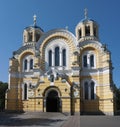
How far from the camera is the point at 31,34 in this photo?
145ft

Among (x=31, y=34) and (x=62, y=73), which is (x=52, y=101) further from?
(x=31, y=34)

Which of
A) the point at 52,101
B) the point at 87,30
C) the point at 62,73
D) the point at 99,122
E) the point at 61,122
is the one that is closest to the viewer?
the point at 99,122

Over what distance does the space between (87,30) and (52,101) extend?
1342 centimetres

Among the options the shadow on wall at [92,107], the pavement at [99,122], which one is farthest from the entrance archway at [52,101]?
the pavement at [99,122]

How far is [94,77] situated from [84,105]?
4612mm

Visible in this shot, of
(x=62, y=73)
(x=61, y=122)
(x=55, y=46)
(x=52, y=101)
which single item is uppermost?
(x=55, y=46)

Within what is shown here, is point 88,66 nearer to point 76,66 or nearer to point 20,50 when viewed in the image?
point 76,66

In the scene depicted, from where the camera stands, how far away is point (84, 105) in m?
37.8

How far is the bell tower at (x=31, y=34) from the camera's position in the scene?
43.5 meters

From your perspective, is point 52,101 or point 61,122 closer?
point 61,122

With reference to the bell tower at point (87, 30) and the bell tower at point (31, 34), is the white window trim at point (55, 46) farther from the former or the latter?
the bell tower at point (31, 34)

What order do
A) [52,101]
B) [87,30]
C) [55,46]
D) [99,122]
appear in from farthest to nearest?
[87,30]
[55,46]
[52,101]
[99,122]

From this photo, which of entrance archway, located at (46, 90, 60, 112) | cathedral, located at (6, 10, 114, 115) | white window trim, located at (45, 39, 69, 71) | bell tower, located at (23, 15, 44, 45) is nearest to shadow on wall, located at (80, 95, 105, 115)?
cathedral, located at (6, 10, 114, 115)

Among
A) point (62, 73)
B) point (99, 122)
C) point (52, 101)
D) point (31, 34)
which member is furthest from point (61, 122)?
point (31, 34)
